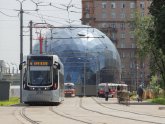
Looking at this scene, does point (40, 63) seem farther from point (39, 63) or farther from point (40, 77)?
point (40, 77)

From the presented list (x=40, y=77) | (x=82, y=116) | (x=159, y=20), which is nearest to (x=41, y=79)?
(x=40, y=77)

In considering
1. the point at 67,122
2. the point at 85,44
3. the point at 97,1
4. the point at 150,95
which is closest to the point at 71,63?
the point at 85,44

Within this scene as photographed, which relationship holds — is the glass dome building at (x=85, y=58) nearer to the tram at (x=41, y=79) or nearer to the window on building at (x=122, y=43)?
the window on building at (x=122, y=43)

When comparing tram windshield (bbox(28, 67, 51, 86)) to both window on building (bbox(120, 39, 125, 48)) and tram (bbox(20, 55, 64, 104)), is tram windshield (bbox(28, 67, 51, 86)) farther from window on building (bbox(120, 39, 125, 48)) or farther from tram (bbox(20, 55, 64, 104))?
window on building (bbox(120, 39, 125, 48))

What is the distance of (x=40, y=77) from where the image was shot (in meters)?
40.5

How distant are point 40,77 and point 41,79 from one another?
0.17 metres

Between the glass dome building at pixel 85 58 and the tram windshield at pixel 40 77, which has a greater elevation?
the glass dome building at pixel 85 58

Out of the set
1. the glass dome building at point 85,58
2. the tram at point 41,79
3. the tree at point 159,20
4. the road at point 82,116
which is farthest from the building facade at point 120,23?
the road at point 82,116

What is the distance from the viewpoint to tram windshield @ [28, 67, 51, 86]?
40312 millimetres

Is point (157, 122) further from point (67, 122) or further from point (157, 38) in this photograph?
point (157, 38)

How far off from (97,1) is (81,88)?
6410cm

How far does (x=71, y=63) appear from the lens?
354 feet

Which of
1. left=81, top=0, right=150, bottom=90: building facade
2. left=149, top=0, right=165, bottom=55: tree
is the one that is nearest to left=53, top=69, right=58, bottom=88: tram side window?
left=149, top=0, right=165, bottom=55: tree

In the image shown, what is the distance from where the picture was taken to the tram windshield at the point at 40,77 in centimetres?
4031
